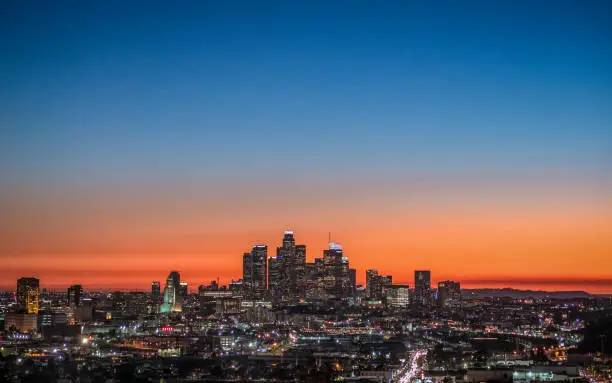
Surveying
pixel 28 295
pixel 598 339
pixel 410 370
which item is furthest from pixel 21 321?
pixel 598 339

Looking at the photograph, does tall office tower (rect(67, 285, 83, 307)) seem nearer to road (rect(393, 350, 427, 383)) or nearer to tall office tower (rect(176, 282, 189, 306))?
tall office tower (rect(176, 282, 189, 306))

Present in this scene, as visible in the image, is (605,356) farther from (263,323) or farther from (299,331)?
(263,323)

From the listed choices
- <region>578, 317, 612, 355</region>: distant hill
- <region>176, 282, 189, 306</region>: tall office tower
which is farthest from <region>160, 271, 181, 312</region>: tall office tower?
<region>578, 317, 612, 355</region>: distant hill

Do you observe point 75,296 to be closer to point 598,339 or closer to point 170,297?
point 170,297

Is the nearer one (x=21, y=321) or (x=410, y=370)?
(x=410, y=370)

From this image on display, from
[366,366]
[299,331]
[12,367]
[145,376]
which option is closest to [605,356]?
[366,366]

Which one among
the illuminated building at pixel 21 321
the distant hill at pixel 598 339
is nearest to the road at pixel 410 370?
the distant hill at pixel 598 339
